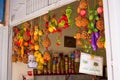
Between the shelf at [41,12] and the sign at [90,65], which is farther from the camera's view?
the shelf at [41,12]

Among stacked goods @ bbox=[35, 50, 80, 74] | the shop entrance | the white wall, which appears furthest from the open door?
stacked goods @ bbox=[35, 50, 80, 74]

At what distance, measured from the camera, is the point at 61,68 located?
290 cm

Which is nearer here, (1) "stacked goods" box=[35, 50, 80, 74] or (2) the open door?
(2) the open door

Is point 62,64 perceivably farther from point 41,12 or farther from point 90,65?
point 90,65

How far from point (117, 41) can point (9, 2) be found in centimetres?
135

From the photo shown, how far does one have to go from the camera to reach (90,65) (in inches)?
46.8

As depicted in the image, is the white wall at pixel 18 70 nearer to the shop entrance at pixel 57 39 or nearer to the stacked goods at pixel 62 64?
the shop entrance at pixel 57 39

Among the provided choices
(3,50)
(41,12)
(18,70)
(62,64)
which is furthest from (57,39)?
(62,64)

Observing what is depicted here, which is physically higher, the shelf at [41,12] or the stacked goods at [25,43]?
the shelf at [41,12]

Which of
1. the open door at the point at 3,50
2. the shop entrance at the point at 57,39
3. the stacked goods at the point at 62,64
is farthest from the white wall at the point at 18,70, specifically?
the stacked goods at the point at 62,64

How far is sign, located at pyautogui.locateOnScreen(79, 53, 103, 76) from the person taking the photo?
1.19 metres

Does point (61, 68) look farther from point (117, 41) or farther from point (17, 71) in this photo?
point (117, 41)

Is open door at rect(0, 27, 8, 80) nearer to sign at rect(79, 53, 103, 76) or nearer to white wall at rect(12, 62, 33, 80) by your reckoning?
white wall at rect(12, 62, 33, 80)

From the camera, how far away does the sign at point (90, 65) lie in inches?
46.9
